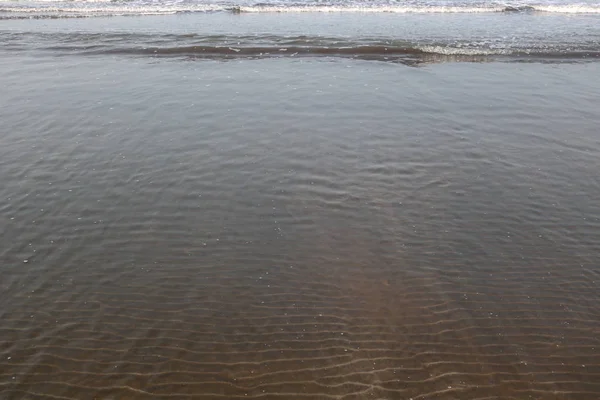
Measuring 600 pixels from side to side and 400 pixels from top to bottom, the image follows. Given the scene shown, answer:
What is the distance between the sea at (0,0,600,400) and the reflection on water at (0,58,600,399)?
0.11 feet

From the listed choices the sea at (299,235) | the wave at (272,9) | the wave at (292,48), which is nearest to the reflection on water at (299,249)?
the sea at (299,235)

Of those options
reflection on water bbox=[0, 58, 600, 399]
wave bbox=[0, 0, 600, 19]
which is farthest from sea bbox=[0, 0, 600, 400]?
wave bbox=[0, 0, 600, 19]

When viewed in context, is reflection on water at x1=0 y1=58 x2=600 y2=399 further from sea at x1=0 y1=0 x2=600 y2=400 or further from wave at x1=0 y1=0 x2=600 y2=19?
wave at x1=0 y1=0 x2=600 y2=19

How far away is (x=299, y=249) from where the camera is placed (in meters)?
7.33

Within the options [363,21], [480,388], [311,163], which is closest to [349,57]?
[363,21]

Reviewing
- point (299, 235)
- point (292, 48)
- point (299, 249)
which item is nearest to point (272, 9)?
point (292, 48)

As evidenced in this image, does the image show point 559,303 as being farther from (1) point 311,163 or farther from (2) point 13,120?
(2) point 13,120

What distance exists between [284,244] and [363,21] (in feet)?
65.9

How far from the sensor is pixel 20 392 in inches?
203

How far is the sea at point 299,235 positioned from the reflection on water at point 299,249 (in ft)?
0.11

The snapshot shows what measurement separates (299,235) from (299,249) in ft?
1.18

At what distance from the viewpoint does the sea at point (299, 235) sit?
5477mm

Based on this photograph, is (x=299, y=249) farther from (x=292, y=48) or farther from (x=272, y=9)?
(x=272, y=9)

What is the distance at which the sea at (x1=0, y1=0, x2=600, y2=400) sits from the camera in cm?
548
